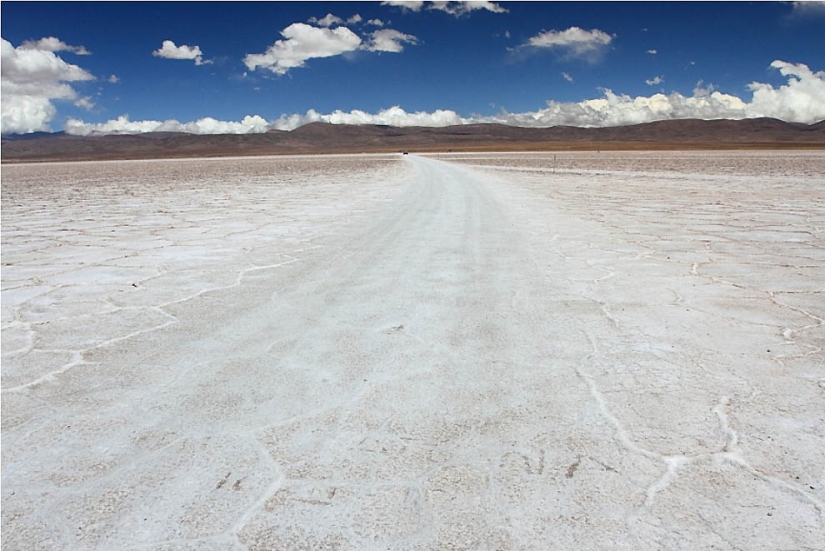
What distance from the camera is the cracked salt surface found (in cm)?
178

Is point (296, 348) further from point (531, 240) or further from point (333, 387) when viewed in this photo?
point (531, 240)

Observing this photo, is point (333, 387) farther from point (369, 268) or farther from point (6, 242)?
point (6, 242)

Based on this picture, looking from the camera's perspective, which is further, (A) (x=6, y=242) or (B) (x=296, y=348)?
(A) (x=6, y=242)

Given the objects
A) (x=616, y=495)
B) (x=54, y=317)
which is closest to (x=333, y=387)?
(x=616, y=495)

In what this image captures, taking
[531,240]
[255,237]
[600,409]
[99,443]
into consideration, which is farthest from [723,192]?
[99,443]

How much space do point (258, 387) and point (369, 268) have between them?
259 cm

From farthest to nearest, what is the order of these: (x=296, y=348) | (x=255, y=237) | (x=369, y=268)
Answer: (x=255, y=237) < (x=369, y=268) < (x=296, y=348)

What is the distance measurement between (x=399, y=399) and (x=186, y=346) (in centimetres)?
137

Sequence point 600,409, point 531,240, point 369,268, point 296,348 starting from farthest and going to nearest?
point 531,240, point 369,268, point 296,348, point 600,409

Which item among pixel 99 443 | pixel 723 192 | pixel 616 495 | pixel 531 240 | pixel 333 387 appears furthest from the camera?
pixel 723 192

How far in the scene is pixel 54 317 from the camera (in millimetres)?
3881

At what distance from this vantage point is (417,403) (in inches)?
99.6

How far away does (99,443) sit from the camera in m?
2.25

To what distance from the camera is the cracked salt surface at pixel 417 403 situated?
178cm
